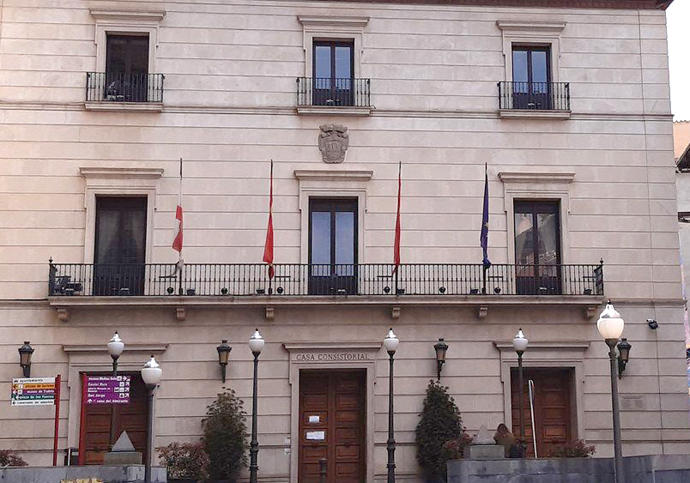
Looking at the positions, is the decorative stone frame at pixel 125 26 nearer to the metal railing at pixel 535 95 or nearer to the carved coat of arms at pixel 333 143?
the carved coat of arms at pixel 333 143

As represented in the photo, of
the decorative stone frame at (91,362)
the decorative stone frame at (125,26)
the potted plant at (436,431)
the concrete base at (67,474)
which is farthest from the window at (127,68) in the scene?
the concrete base at (67,474)

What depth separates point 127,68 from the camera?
79.3 feet

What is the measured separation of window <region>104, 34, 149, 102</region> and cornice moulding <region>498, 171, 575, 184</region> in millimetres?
8956

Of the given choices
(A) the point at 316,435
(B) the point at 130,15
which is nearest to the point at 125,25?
(B) the point at 130,15

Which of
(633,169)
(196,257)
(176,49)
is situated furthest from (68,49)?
(633,169)

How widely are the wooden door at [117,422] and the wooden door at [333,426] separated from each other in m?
3.70

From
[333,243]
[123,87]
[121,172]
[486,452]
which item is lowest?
[486,452]

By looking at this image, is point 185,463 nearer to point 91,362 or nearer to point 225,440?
point 225,440

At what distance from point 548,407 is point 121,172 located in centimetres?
1168

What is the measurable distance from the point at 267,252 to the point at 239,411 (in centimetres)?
368

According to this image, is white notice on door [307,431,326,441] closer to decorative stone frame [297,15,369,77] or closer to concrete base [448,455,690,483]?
concrete base [448,455,690,483]

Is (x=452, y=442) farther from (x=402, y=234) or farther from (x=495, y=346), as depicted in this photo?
(x=402, y=234)

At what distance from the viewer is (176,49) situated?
79.2 ft

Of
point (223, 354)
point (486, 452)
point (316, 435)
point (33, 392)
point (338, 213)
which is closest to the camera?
point (486, 452)
